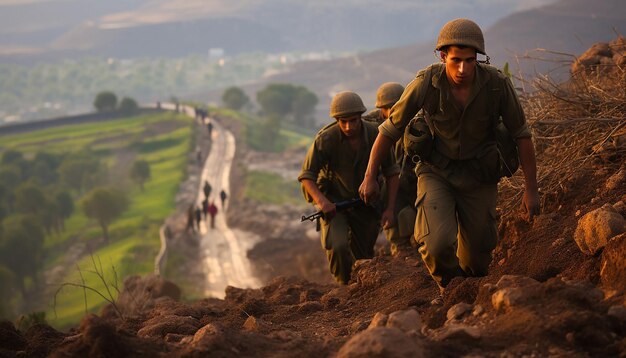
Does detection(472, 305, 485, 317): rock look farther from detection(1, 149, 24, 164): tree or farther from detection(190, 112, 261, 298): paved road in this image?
detection(1, 149, 24, 164): tree

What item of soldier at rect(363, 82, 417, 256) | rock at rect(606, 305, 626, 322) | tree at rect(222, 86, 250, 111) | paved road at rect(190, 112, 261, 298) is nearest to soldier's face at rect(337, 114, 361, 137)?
soldier at rect(363, 82, 417, 256)

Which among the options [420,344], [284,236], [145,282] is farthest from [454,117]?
[284,236]

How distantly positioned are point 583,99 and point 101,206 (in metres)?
40.3

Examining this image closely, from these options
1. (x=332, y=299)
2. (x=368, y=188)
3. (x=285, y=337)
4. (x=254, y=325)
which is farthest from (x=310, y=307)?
(x=285, y=337)

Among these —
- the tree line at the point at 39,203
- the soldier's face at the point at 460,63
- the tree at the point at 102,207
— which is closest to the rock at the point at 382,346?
the soldier's face at the point at 460,63

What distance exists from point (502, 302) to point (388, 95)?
169 inches

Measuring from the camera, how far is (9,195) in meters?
53.8

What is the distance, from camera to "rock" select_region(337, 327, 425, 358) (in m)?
2.97

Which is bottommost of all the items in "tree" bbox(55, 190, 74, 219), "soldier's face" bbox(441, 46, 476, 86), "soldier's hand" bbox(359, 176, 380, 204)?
"tree" bbox(55, 190, 74, 219)

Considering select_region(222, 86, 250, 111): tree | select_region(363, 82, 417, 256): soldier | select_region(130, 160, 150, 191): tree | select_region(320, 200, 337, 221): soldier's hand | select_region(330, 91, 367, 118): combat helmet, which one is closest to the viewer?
select_region(320, 200, 337, 221): soldier's hand

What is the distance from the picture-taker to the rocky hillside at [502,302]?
318 centimetres

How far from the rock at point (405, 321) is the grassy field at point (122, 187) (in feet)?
54.5

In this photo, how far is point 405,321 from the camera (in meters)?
3.61

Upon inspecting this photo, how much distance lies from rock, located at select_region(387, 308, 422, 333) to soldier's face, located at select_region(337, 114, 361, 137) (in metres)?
2.97
